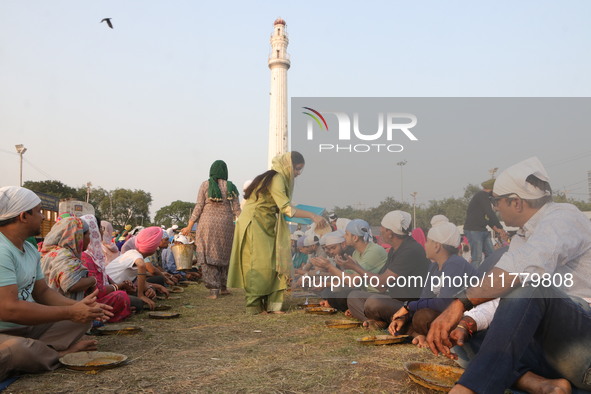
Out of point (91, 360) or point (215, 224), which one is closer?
point (91, 360)

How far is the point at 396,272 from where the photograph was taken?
165 inches

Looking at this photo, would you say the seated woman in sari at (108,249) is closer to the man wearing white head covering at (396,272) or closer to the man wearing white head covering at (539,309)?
the man wearing white head covering at (396,272)

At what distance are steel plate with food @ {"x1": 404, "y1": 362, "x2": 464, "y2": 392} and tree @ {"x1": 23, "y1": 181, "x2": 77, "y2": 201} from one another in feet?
164

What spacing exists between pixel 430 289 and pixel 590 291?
1665mm

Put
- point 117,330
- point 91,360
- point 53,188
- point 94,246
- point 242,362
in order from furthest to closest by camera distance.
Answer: point 53,188
point 94,246
point 117,330
point 242,362
point 91,360

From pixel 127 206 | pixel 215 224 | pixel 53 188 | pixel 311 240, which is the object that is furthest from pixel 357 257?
pixel 127 206

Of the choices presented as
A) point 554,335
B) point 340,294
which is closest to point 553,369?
point 554,335

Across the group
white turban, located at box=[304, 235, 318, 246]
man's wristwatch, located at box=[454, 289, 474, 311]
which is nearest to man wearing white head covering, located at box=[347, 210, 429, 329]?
man's wristwatch, located at box=[454, 289, 474, 311]

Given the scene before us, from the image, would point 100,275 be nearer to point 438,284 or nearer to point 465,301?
point 438,284

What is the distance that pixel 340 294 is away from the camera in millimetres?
5379

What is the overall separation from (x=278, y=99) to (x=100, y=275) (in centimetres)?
3726

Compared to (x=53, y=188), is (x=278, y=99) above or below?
above

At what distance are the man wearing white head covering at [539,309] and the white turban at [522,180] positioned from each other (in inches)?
3.3

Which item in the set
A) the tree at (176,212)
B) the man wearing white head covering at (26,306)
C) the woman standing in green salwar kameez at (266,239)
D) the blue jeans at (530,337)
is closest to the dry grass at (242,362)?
the man wearing white head covering at (26,306)
